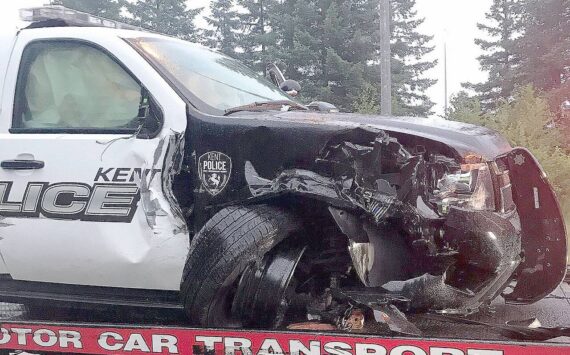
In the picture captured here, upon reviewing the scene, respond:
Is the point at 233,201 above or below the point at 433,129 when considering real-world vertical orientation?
below

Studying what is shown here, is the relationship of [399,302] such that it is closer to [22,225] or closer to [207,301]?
[207,301]

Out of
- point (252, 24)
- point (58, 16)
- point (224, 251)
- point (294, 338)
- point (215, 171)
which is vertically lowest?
point (294, 338)

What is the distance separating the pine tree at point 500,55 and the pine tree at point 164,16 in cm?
1676

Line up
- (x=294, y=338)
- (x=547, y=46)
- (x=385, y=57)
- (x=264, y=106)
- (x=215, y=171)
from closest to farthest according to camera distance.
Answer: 1. (x=294, y=338)
2. (x=215, y=171)
3. (x=264, y=106)
4. (x=385, y=57)
5. (x=547, y=46)

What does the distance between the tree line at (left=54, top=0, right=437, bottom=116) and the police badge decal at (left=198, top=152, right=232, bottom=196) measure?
50.1 ft

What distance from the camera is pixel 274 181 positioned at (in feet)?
8.96

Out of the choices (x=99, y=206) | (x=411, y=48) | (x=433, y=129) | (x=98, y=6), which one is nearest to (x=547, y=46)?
(x=411, y=48)

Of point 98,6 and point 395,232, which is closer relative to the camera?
point 395,232

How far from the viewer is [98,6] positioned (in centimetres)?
2988

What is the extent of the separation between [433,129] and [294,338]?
3.85 feet

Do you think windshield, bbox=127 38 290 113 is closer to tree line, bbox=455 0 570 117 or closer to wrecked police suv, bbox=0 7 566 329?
wrecked police suv, bbox=0 7 566 329

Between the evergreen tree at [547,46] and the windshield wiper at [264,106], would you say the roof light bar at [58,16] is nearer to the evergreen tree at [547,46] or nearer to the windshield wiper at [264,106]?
the windshield wiper at [264,106]

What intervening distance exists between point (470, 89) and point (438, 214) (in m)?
30.5

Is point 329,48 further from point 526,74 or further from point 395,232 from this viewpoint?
point 395,232
